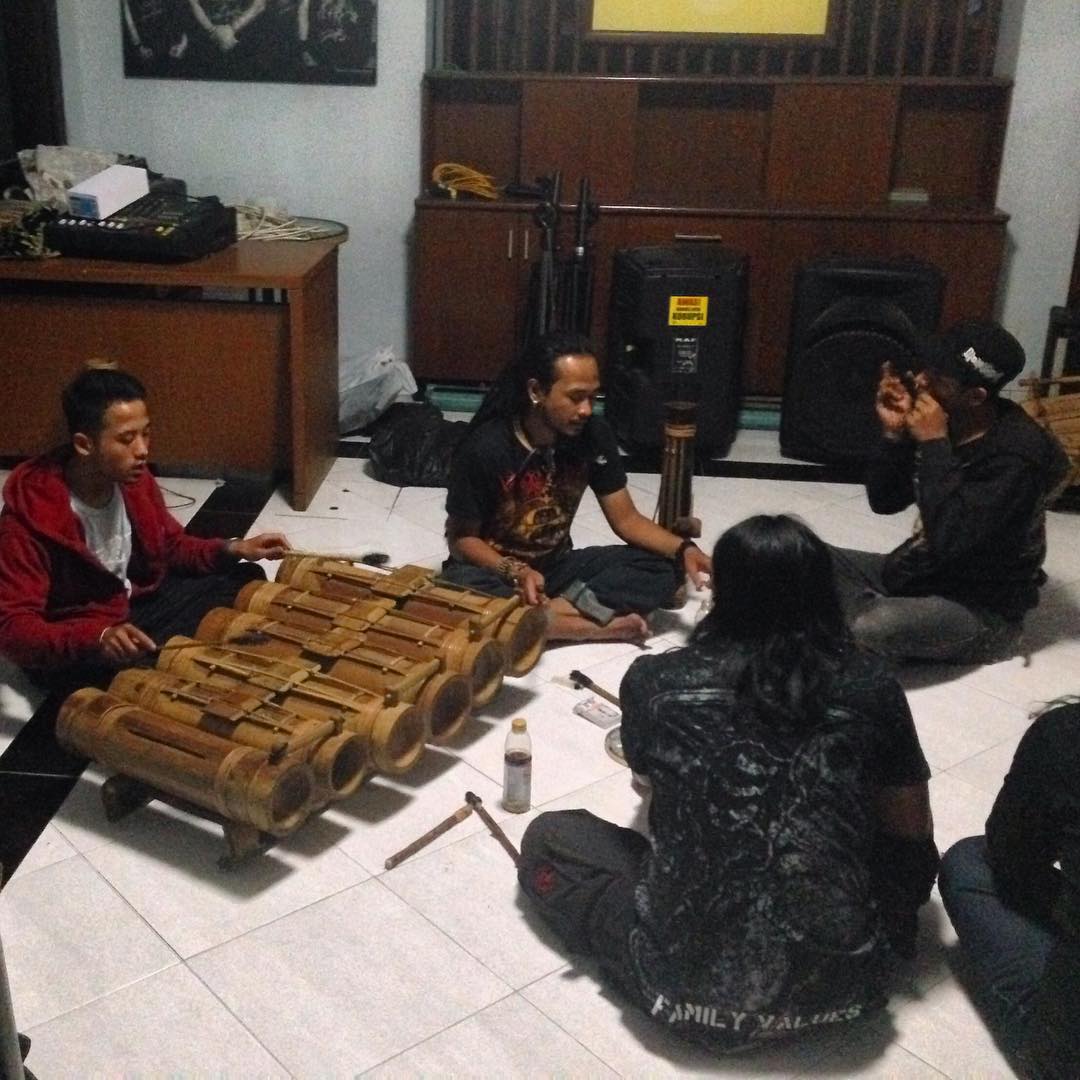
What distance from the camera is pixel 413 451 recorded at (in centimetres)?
427

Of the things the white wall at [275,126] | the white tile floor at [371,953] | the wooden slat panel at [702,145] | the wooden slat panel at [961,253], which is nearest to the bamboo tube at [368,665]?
the white tile floor at [371,953]

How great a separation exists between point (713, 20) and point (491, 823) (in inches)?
144

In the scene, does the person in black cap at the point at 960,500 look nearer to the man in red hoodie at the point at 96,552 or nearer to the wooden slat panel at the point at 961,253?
the man in red hoodie at the point at 96,552

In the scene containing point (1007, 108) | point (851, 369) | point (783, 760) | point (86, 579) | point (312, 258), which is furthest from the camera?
point (1007, 108)

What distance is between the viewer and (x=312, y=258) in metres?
3.96

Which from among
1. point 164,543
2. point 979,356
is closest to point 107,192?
point 164,543

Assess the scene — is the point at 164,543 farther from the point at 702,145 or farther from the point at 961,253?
the point at 961,253

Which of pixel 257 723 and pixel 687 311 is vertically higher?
pixel 687 311

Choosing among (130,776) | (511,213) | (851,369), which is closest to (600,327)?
(511,213)

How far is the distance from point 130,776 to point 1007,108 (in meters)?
4.15

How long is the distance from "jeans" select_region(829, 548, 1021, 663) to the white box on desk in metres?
2.45

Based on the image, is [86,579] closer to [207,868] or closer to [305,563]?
[305,563]

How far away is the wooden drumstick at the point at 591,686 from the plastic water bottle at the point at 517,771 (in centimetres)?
44

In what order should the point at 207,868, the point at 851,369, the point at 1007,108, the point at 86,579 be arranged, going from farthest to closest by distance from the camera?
the point at 1007,108 < the point at 851,369 < the point at 86,579 < the point at 207,868
